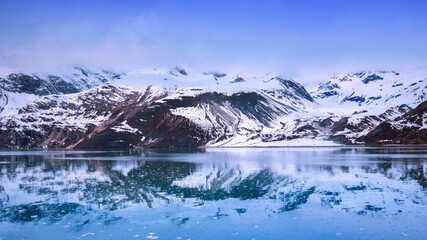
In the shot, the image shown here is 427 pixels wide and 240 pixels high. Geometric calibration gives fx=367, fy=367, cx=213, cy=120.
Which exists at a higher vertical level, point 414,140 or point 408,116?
point 408,116

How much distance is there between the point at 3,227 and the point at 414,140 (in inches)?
7013

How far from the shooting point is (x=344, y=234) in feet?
71.7

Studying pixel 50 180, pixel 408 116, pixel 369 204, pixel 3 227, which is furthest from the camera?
pixel 408 116

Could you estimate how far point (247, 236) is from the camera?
21.9m

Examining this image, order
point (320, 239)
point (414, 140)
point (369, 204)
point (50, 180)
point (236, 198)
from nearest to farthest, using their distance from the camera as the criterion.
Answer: point (320, 239)
point (369, 204)
point (236, 198)
point (50, 180)
point (414, 140)

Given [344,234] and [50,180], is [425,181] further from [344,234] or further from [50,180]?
[50,180]

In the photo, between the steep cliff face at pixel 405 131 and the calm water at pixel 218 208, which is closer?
the calm water at pixel 218 208

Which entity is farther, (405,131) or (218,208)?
(405,131)

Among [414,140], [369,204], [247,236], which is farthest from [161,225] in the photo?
[414,140]

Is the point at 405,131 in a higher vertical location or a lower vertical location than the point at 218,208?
higher

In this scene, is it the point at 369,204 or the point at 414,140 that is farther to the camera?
the point at 414,140

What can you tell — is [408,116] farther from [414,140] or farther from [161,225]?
[161,225]

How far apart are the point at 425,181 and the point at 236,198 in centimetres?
2274

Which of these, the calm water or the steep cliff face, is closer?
the calm water
